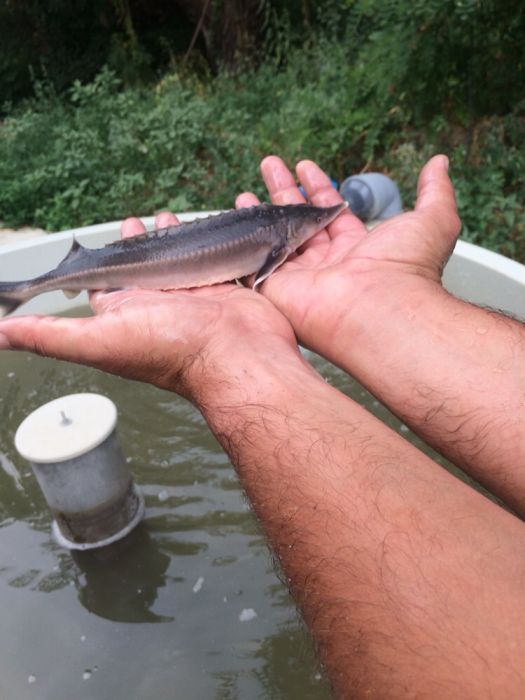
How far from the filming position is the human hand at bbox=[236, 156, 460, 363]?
6.57ft

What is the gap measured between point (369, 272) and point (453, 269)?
4.54 ft

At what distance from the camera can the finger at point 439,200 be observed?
7.54ft

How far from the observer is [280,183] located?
312cm

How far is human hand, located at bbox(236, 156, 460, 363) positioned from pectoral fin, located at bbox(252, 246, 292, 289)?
0.03 m

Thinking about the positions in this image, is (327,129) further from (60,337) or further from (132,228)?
(60,337)

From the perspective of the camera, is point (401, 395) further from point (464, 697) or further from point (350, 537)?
point (464, 697)

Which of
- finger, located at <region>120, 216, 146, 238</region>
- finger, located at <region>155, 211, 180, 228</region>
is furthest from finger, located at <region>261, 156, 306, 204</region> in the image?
finger, located at <region>120, 216, 146, 238</region>

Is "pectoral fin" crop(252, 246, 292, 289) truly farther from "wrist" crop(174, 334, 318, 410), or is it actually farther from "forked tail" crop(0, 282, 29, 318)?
"forked tail" crop(0, 282, 29, 318)

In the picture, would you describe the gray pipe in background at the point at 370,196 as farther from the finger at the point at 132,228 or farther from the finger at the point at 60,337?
the finger at the point at 60,337

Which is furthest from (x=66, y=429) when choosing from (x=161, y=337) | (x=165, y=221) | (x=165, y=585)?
(x=165, y=221)

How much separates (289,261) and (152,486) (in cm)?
129

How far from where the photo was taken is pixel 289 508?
1.23 meters

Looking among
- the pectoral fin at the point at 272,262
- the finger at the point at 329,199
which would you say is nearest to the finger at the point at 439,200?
the finger at the point at 329,199

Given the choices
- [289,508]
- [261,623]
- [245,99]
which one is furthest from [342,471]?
[245,99]
